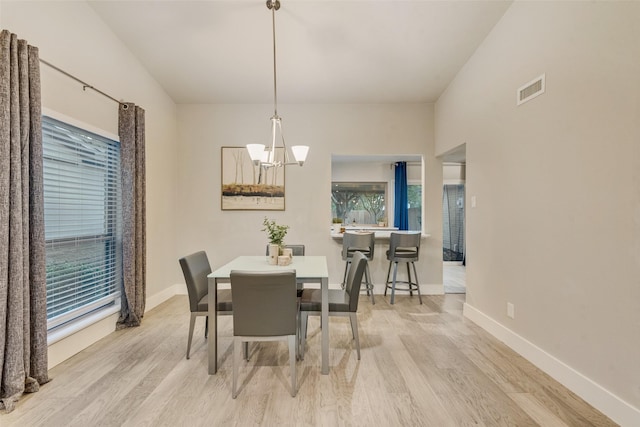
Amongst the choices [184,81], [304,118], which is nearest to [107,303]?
[184,81]

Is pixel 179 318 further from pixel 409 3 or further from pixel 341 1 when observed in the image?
pixel 409 3

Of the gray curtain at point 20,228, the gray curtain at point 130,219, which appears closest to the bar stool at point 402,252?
the gray curtain at point 130,219

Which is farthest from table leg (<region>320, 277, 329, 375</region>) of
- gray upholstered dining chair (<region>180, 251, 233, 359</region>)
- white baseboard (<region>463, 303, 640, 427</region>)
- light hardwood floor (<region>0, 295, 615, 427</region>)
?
white baseboard (<region>463, 303, 640, 427</region>)

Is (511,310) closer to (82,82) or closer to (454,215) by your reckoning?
(82,82)

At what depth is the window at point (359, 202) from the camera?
7.80 meters

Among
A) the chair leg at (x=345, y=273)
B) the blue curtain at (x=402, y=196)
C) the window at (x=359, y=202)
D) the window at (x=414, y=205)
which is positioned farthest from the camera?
the window at (x=359, y=202)

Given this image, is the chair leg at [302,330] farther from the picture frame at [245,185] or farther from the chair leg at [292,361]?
the picture frame at [245,185]

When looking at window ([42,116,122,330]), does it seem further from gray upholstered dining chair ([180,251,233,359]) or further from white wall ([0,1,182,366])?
gray upholstered dining chair ([180,251,233,359])

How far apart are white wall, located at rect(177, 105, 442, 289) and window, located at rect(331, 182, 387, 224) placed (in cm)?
290

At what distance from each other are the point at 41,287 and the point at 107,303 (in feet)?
3.99

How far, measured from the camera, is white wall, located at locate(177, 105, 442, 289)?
488 cm

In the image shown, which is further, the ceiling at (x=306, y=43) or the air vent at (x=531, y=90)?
the ceiling at (x=306, y=43)

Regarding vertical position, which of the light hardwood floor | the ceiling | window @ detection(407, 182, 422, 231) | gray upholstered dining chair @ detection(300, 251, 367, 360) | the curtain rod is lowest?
the light hardwood floor

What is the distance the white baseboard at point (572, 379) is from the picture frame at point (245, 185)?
3233mm
